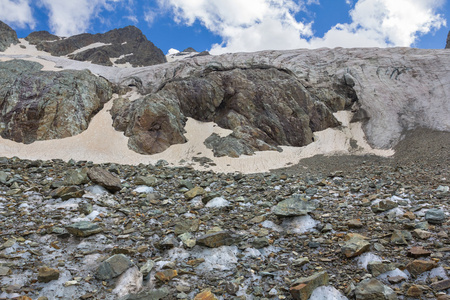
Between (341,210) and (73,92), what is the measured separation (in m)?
37.9

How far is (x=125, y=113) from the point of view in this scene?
36281mm

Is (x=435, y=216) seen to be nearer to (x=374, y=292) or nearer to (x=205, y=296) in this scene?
(x=374, y=292)

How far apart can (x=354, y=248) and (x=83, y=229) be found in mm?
7021

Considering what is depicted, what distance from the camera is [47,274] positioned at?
5113mm

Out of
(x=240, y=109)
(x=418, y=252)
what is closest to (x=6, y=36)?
(x=240, y=109)

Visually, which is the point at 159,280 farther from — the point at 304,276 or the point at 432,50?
the point at 432,50

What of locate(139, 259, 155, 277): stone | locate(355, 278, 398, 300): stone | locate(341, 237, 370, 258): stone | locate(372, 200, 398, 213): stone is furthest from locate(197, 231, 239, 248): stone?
locate(372, 200, 398, 213): stone

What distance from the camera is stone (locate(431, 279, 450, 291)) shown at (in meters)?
4.55

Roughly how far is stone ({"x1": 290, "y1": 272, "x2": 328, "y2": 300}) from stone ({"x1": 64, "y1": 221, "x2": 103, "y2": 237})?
17.9 ft

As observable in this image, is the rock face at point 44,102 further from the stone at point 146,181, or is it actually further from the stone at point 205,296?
the stone at point 205,296

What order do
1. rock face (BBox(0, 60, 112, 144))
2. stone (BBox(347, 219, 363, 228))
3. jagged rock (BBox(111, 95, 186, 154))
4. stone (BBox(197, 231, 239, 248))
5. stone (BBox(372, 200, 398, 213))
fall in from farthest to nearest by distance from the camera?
jagged rock (BBox(111, 95, 186, 154))
rock face (BBox(0, 60, 112, 144))
stone (BBox(372, 200, 398, 213))
stone (BBox(347, 219, 363, 228))
stone (BBox(197, 231, 239, 248))

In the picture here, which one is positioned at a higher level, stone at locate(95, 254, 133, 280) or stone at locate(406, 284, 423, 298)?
stone at locate(95, 254, 133, 280)

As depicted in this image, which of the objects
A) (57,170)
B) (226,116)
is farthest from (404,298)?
(226,116)

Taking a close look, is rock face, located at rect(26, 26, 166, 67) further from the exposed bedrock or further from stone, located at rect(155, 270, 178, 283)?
stone, located at rect(155, 270, 178, 283)
